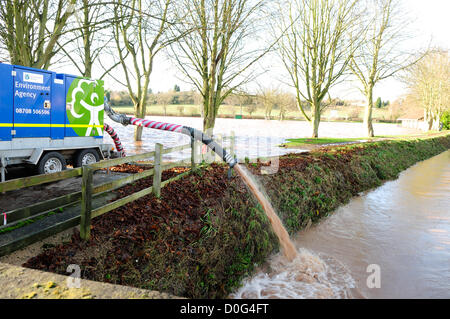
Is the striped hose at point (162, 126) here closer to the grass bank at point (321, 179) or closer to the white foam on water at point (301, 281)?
the grass bank at point (321, 179)

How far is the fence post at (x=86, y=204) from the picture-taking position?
464 centimetres

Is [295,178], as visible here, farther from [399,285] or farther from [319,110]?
[319,110]

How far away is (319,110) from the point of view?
2792 centimetres

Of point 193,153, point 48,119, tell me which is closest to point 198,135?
point 193,153

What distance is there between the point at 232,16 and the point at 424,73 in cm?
4056

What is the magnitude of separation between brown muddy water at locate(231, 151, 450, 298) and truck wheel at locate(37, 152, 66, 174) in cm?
605

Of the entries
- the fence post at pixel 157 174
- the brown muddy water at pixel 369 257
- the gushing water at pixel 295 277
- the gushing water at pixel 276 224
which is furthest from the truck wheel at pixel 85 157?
the brown muddy water at pixel 369 257

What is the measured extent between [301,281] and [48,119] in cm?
717

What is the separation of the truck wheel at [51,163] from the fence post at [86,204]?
180 inches

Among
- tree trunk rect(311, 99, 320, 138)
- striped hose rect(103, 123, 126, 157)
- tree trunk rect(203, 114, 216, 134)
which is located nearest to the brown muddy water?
striped hose rect(103, 123, 126, 157)

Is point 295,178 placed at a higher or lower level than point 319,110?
lower

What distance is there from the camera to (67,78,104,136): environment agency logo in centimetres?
927

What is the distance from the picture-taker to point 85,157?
9.88 meters
